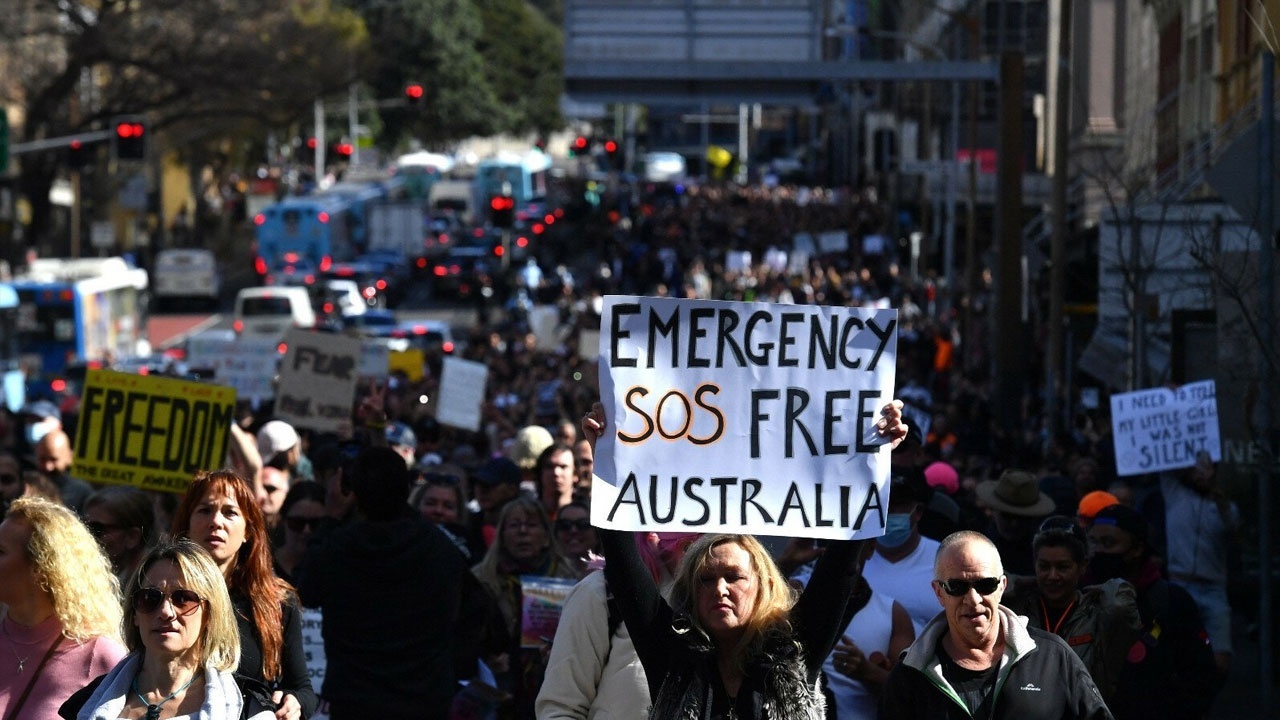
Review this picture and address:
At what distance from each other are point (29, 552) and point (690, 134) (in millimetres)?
129348

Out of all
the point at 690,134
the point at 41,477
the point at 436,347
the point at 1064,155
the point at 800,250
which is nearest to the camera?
the point at 41,477

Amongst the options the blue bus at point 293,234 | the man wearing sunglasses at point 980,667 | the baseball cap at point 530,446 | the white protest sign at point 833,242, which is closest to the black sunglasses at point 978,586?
the man wearing sunglasses at point 980,667

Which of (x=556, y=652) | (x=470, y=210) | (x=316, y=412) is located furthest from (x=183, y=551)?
(x=470, y=210)

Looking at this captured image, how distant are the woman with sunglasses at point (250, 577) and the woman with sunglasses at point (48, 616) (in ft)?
1.40

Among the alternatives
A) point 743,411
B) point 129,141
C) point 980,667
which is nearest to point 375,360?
point 129,141

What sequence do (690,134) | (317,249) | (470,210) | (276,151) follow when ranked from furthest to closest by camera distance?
(690,134), (276,151), (470,210), (317,249)

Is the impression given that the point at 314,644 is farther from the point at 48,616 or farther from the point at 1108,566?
the point at 1108,566

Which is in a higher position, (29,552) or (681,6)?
(681,6)

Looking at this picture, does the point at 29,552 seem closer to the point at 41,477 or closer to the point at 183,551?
the point at 183,551

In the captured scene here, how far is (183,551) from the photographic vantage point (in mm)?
5426

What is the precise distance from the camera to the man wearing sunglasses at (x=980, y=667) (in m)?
5.48

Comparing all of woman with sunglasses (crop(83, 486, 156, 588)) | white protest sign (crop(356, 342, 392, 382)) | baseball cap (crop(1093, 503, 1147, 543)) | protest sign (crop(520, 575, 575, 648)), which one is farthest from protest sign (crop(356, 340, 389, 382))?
baseball cap (crop(1093, 503, 1147, 543))

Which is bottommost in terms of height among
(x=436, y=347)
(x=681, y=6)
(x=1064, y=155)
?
(x=436, y=347)

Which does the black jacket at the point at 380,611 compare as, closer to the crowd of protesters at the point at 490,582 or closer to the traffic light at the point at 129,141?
the crowd of protesters at the point at 490,582
